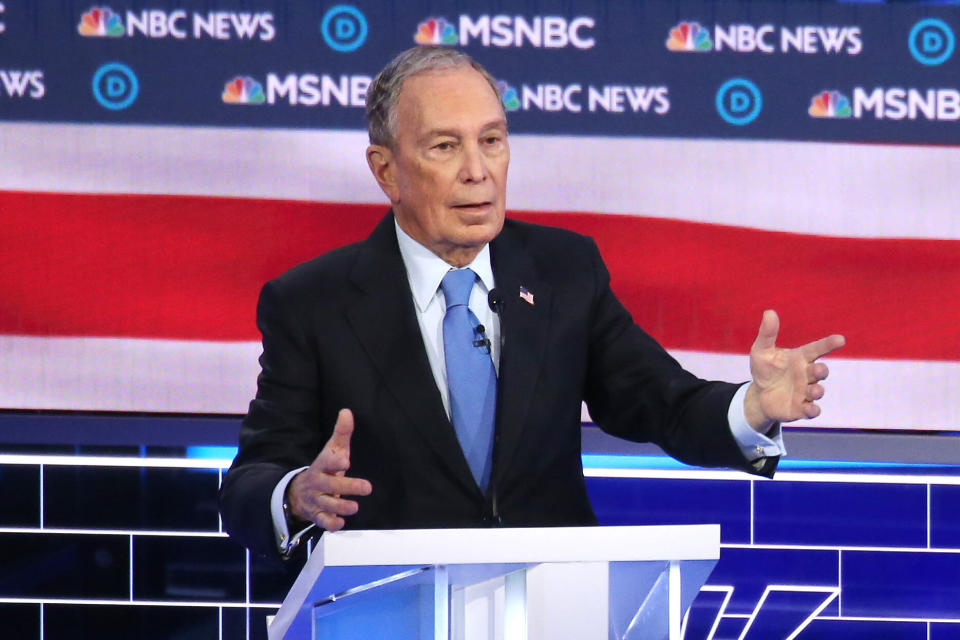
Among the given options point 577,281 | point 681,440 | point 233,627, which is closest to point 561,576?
point 681,440

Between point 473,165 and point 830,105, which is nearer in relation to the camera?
point 473,165

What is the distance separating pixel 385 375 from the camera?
2.00 metres

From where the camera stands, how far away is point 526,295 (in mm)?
2082

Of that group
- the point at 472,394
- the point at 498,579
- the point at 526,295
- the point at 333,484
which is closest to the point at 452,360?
the point at 472,394

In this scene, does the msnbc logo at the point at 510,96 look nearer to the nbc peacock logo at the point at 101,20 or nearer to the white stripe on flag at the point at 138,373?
the white stripe on flag at the point at 138,373

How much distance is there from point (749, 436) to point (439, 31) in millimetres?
1773

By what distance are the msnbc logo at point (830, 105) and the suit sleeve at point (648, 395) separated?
126cm

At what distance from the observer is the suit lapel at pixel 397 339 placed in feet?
6.34

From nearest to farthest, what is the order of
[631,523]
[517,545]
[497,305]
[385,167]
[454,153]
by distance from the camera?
[517,545] → [497,305] → [454,153] → [385,167] → [631,523]

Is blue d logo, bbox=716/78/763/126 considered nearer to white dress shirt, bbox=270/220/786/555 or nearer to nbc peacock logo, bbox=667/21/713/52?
nbc peacock logo, bbox=667/21/713/52

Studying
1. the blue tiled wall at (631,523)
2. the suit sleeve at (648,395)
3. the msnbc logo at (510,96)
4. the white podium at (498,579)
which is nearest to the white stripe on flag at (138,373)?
the blue tiled wall at (631,523)

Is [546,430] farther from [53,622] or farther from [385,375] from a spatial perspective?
[53,622]

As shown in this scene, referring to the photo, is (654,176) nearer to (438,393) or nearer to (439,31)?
(439,31)

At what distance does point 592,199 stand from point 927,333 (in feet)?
Result: 3.00
